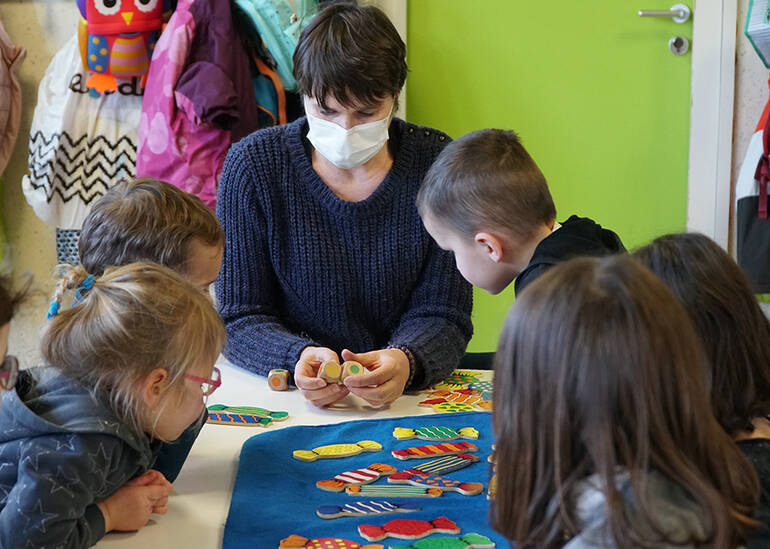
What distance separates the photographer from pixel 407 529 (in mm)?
975

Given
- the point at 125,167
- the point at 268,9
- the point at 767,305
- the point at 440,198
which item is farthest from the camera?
the point at 767,305

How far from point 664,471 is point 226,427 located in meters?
0.76

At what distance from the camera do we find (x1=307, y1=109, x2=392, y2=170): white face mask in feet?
5.33

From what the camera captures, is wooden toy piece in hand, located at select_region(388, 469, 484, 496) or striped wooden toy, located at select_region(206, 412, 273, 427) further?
striped wooden toy, located at select_region(206, 412, 273, 427)

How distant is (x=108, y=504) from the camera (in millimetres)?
986

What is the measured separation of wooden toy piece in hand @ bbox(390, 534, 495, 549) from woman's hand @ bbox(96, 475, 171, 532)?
295mm

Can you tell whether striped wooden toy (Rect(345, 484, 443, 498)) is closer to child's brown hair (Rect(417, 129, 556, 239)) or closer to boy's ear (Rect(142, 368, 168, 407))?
boy's ear (Rect(142, 368, 168, 407))

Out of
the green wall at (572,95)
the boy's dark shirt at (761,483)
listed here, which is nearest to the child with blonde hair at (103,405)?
the boy's dark shirt at (761,483)

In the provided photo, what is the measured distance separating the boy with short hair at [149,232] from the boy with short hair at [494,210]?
412mm

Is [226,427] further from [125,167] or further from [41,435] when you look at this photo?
[125,167]

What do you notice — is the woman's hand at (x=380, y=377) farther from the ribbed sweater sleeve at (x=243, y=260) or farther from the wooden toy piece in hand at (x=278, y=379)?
the ribbed sweater sleeve at (x=243, y=260)

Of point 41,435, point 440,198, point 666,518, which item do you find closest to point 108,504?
point 41,435

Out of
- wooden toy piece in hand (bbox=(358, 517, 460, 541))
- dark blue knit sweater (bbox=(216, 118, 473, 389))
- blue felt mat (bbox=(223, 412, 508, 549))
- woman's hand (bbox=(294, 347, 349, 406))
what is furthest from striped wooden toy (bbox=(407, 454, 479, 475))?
dark blue knit sweater (bbox=(216, 118, 473, 389))

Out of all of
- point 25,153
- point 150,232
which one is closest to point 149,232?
point 150,232
